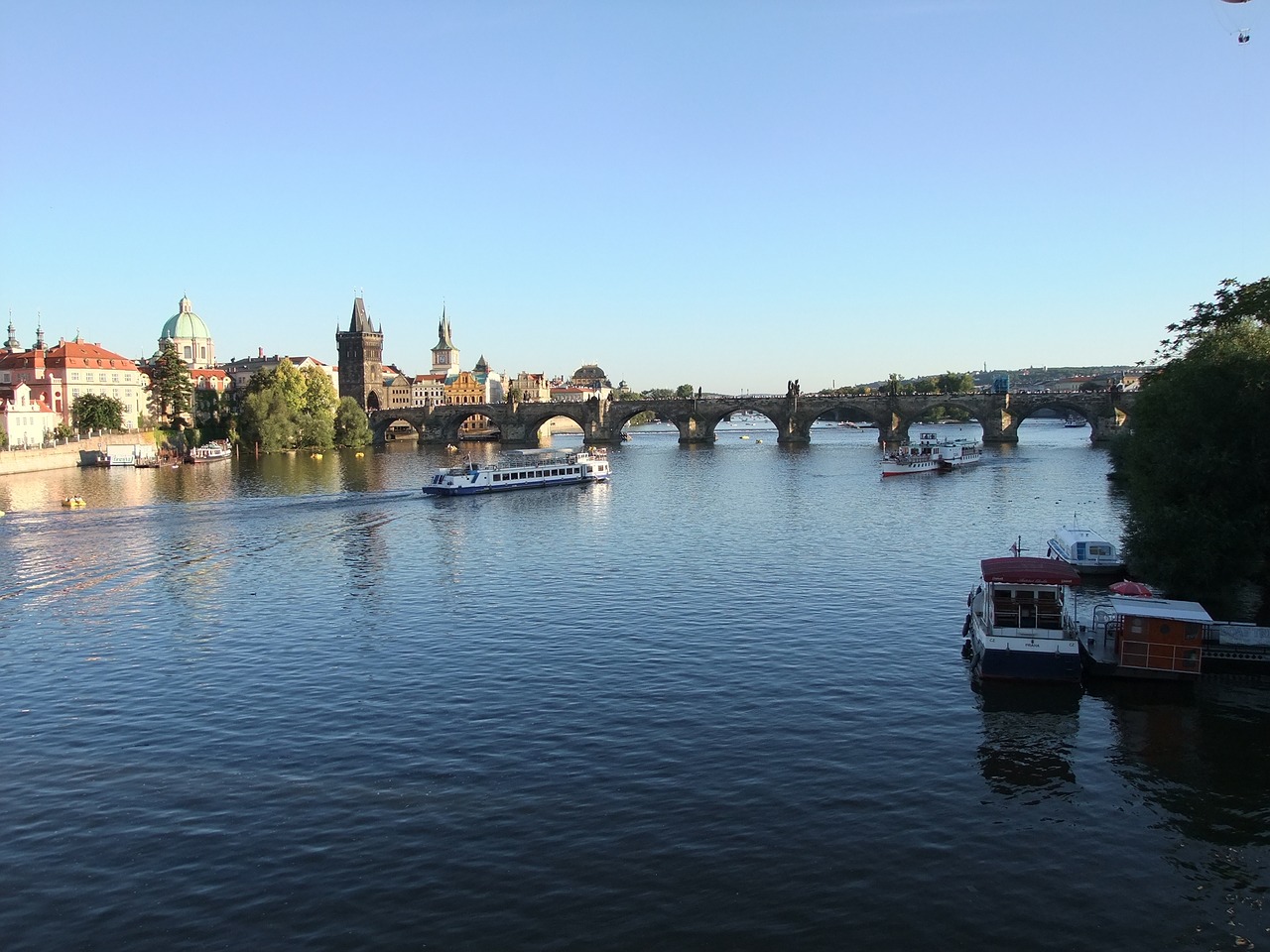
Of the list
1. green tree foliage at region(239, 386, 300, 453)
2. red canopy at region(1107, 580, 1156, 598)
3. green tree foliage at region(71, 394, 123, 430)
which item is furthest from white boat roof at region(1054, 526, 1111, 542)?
green tree foliage at region(71, 394, 123, 430)

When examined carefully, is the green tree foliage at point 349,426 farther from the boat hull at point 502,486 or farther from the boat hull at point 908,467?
the boat hull at point 908,467

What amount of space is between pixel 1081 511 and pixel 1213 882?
60.1 meters

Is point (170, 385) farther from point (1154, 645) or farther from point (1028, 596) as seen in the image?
point (1154, 645)

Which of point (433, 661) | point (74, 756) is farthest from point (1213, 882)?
point (74, 756)

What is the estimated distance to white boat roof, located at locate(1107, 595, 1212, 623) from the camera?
109 ft

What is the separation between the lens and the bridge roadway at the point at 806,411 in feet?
535

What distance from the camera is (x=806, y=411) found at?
180 metres

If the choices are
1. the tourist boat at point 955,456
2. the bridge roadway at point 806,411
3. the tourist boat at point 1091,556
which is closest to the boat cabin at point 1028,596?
the tourist boat at point 1091,556

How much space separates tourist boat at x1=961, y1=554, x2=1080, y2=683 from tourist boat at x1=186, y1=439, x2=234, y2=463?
413 feet

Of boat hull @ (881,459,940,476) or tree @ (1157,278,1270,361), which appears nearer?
tree @ (1157,278,1270,361)

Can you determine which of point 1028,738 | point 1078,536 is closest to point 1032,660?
point 1028,738

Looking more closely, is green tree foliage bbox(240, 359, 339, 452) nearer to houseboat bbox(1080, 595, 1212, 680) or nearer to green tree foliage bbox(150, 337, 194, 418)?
green tree foliage bbox(150, 337, 194, 418)

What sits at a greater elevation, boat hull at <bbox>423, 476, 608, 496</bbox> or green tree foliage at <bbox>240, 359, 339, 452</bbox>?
green tree foliage at <bbox>240, 359, 339, 452</bbox>

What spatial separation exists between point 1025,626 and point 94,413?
13970 cm
